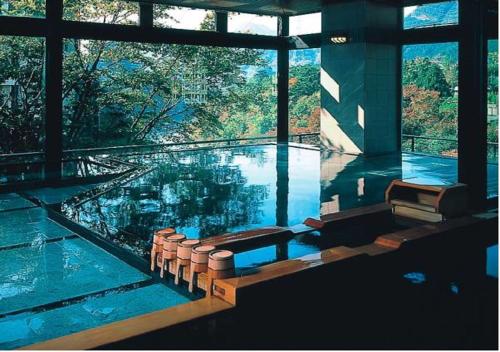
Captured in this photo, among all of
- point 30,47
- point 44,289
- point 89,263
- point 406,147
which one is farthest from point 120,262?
point 406,147

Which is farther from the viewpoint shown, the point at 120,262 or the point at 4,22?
the point at 4,22

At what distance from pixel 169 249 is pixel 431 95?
1597cm

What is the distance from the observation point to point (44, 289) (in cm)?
385

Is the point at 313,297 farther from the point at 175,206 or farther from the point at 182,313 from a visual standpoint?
the point at 175,206

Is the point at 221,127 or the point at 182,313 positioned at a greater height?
the point at 221,127

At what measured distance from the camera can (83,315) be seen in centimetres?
337

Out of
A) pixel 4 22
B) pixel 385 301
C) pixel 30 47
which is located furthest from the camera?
pixel 30 47

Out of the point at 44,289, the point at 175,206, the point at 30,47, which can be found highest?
the point at 30,47

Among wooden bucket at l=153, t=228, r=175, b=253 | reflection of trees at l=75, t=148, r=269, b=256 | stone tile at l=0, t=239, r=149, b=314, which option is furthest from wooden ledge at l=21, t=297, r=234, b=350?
reflection of trees at l=75, t=148, r=269, b=256

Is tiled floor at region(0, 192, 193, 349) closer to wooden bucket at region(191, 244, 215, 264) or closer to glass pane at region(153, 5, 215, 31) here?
wooden bucket at region(191, 244, 215, 264)

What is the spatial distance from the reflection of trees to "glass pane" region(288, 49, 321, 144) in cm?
1196

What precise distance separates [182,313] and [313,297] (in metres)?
0.90

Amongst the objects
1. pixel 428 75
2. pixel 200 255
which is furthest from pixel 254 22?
pixel 200 255

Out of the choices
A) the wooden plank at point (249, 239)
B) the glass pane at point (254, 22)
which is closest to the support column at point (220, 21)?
the glass pane at point (254, 22)
